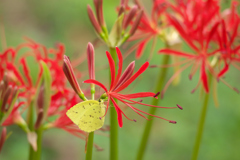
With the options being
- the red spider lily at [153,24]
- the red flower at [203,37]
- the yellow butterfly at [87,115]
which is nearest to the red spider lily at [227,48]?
the red flower at [203,37]

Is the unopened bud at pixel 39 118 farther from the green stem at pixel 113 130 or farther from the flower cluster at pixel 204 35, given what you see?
the flower cluster at pixel 204 35

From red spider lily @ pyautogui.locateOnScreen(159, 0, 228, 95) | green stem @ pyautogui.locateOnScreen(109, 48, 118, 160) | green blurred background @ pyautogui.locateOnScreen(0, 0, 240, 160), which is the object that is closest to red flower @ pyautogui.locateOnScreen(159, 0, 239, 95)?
red spider lily @ pyautogui.locateOnScreen(159, 0, 228, 95)

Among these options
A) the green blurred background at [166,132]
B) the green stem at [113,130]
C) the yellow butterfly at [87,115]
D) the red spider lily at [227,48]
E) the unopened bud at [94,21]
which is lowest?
the green blurred background at [166,132]

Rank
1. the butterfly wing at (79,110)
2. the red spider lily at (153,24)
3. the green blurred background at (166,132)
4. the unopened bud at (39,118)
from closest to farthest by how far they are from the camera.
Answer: the butterfly wing at (79,110) → the unopened bud at (39,118) → the red spider lily at (153,24) → the green blurred background at (166,132)

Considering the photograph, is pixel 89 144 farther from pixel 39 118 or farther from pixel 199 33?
pixel 199 33

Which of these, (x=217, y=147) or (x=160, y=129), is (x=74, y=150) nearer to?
(x=160, y=129)

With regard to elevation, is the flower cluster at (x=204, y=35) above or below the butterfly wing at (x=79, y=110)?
above

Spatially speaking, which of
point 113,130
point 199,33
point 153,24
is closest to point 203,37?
point 199,33

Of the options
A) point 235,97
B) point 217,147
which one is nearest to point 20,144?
point 217,147
